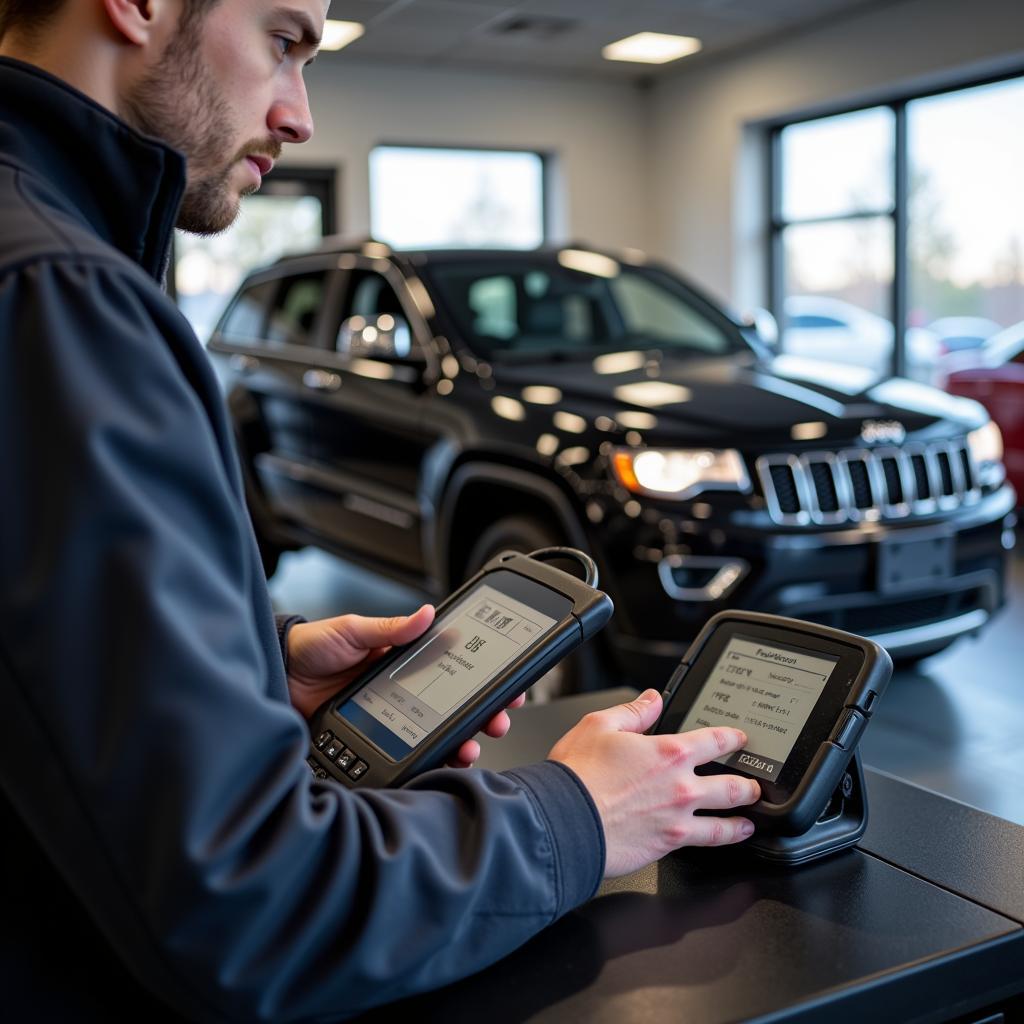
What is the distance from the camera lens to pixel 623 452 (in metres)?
3.02

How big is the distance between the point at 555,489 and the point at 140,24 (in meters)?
2.39

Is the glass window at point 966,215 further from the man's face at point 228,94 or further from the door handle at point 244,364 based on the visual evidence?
the man's face at point 228,94

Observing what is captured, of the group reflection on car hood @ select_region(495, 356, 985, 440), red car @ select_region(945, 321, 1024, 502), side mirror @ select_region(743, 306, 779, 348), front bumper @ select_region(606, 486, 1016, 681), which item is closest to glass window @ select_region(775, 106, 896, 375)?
red car @ select_region(945, 321, 1024, 502)

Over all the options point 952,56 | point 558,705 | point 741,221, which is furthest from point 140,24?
point 741,221

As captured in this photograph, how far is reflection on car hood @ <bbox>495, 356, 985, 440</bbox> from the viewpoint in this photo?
10.2 feet

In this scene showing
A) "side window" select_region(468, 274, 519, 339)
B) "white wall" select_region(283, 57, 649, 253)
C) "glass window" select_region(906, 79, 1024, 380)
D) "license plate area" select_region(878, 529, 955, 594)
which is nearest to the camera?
"license plate area" select_region(878, 529, 955, 594)

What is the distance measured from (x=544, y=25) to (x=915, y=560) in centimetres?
611

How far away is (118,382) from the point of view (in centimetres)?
67

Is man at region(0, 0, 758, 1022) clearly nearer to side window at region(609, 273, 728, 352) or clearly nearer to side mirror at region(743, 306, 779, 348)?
side window at region(609, 273, 728, 352)

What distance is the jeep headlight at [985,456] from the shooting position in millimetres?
3398

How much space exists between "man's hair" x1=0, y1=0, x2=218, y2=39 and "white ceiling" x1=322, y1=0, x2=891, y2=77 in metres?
6.84

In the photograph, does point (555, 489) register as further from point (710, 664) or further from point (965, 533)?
point (710, 664)

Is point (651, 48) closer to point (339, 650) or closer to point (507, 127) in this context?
point (507, 127)

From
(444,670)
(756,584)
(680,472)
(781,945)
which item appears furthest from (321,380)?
(781,945)
